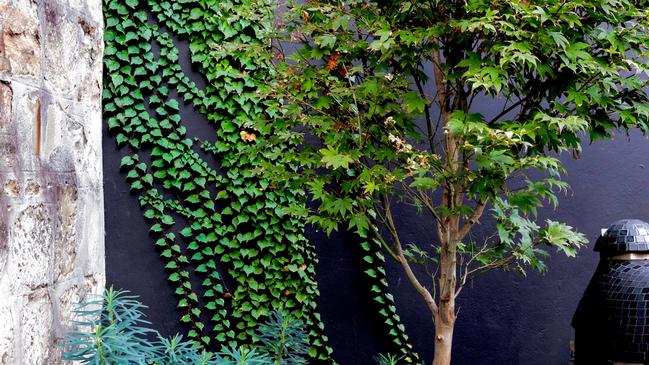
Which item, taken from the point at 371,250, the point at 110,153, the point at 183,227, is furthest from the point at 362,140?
the point at 110,153

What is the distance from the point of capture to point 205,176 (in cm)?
427

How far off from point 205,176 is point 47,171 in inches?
108

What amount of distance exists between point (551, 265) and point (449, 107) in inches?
61.6

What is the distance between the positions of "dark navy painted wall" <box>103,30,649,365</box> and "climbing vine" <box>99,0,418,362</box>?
13 centimetres

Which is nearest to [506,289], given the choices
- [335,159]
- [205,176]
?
[335,159]

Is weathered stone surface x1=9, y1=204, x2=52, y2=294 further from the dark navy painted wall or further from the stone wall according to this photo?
the dark navy painted wall

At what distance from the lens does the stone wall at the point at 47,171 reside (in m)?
1.36

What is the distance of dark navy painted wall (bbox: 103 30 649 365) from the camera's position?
4.32 m

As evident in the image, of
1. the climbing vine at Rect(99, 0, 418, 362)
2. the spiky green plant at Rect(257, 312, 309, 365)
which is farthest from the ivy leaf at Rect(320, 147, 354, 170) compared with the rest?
the climbing vine at Rect(99, 0, 418, 362)

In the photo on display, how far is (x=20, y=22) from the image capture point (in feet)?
4.64

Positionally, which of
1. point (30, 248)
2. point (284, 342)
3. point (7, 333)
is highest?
point (30, 248)

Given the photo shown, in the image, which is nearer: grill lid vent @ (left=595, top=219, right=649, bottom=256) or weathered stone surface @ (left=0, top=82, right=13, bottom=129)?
weathered stone surface @ (left=0, top=82, right=13, bottom=129)

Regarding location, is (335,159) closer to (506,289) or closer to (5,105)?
(5,105)

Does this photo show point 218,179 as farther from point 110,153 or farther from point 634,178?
point 634,178
